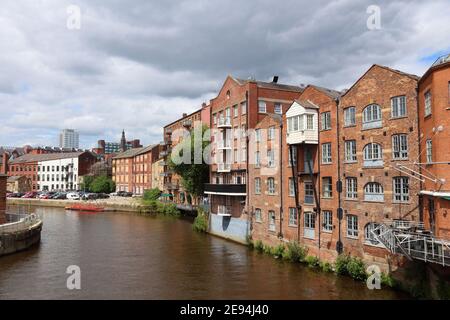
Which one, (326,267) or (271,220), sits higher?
(271,220)

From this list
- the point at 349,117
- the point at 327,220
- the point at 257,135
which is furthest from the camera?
the point at 257,135

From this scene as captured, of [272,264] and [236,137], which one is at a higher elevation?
[236,137]

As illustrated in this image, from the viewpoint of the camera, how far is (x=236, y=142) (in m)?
39.2

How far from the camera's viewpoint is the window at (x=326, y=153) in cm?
2608

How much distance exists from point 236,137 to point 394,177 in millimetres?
19687

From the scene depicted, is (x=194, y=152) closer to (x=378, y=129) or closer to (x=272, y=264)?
(x=272, y=264)

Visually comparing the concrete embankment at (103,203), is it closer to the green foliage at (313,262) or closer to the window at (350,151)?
the green foliage at (313,262)

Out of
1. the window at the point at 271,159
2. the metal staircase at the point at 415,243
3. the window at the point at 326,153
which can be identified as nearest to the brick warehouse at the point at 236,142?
the window at the point at 271,159

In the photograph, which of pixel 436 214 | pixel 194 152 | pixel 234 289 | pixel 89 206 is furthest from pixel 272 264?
pixel 89 206

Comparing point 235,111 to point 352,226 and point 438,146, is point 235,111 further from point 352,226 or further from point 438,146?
point 438,146

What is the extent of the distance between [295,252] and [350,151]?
8.47 meters

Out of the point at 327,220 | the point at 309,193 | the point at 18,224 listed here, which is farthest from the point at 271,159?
the point at 18,224

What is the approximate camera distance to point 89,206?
2781 inches

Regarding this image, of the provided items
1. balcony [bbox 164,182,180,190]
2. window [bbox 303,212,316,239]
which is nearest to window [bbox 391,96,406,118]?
window [bbox 303,212,316,239]
